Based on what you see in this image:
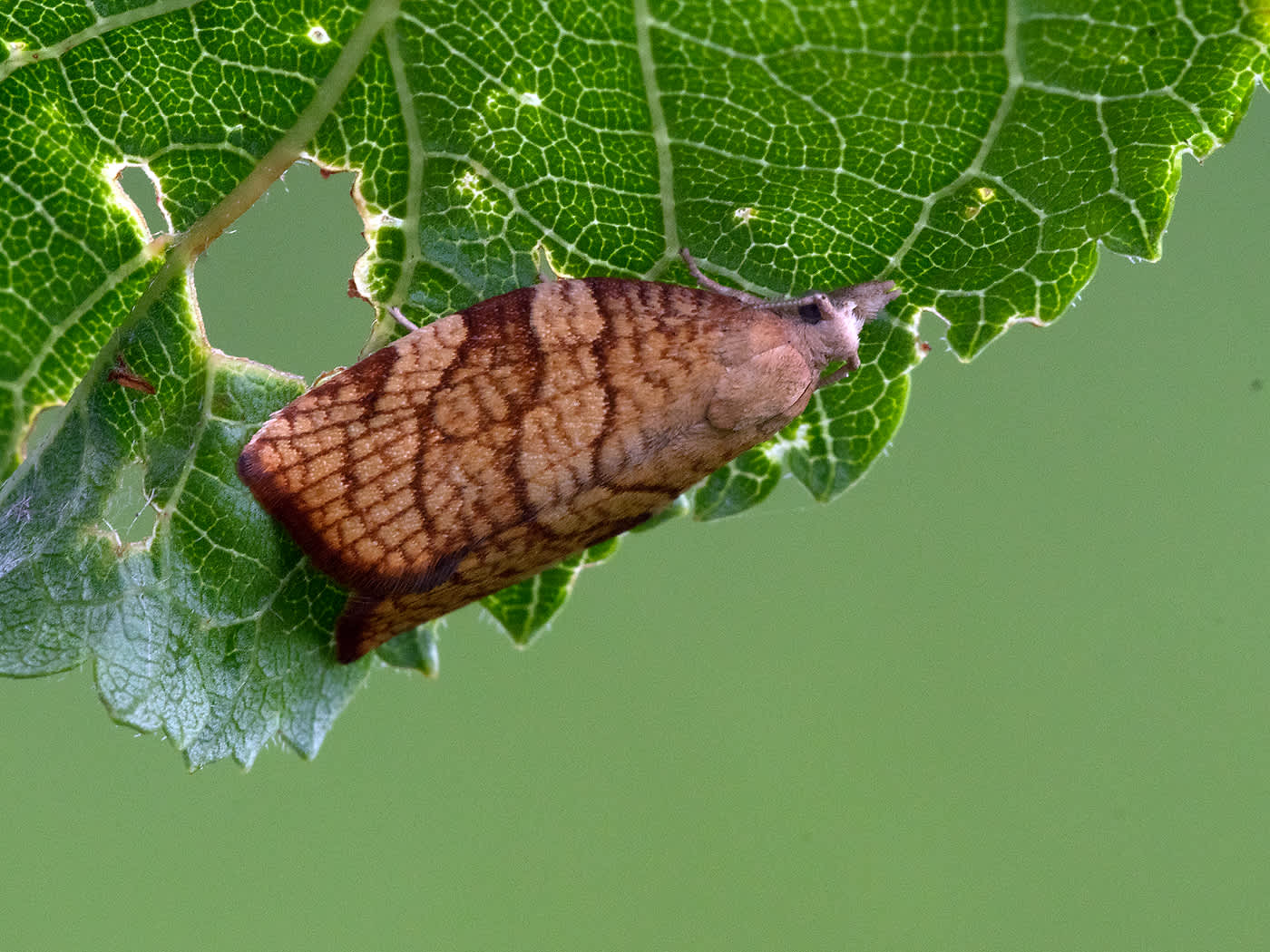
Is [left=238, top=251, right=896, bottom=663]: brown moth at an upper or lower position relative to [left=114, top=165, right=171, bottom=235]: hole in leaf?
lower

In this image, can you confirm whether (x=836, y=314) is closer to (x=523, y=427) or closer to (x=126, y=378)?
(x=523, y=427)

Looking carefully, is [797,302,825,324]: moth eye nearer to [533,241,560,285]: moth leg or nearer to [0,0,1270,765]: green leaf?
[0,0,1270,765]: green leaf

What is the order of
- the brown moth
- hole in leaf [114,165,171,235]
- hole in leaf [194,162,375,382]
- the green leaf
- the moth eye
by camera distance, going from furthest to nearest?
1. the moth eye
2. the brown moth
3. hole in leaf [194,162,375,382]
4. hole in leaf [114,165,171,235]
5. the green leaf

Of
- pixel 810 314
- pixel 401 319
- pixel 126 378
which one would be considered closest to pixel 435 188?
pixel 401 319

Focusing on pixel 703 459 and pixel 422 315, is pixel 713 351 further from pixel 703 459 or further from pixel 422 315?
pixel 422 315

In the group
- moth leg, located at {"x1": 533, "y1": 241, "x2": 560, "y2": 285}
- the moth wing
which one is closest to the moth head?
moth leg, located at {"x1": 533, "y1": 241, "x2": 560, "y2": 285}

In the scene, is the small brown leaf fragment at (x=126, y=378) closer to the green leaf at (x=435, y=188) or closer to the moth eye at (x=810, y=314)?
the green leaf at (x=435, y=188)
